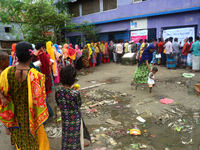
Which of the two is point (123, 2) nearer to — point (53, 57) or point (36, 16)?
point (36, 16)

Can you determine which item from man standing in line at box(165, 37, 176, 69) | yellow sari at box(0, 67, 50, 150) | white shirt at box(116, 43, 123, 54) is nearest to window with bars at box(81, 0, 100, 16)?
white shirt at box(116, 43, 123, 54)

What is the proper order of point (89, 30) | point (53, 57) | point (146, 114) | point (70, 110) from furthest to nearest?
1. point (89, 30)
2. point (53, 57)
3. point (146, 114)
4. point (70, 110)

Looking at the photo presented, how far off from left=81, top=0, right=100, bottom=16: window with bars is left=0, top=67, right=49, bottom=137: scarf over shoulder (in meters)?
16.2

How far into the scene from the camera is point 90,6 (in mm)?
17562

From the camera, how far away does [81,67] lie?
37.3 feet

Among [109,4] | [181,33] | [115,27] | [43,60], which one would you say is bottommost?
[43,60]

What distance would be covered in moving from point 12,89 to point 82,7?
59.1ft

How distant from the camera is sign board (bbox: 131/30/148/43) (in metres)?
13.2

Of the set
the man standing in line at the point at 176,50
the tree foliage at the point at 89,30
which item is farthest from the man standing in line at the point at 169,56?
the tree foliage at the point at 89,30

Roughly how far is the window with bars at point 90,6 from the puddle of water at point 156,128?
574 inches

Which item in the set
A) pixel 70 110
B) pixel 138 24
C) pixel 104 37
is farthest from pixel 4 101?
pixel 104 37

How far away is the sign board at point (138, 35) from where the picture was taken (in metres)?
13.2

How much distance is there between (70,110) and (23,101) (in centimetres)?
62

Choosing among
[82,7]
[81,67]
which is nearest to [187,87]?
[81,67]
